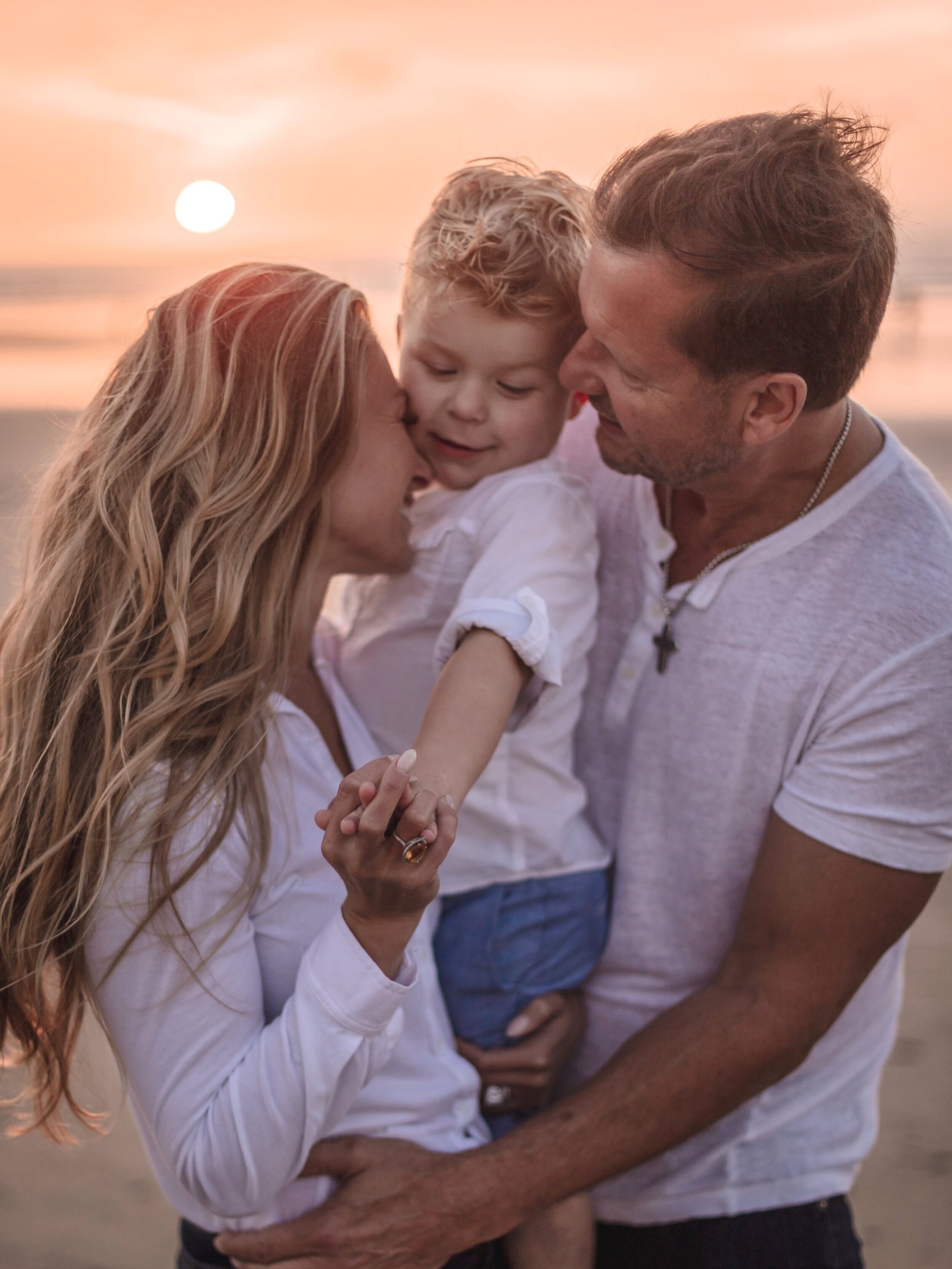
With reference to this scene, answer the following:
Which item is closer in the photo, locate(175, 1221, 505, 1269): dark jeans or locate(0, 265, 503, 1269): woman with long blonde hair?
locate(0, 265, 503, 1269): woman with long blonde hair

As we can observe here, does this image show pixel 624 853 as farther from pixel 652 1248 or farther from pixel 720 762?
pixel 652 1248

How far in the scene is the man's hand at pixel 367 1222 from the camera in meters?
1.83

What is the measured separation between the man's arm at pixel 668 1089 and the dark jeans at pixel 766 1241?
25 centimetres

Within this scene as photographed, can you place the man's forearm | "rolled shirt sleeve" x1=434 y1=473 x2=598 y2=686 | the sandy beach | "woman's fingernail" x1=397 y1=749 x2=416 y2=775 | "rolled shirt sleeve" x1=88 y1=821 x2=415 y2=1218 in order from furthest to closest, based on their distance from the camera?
the sandy beach → the man's forearm → "rolled shirt sleeve" x1=434 y1=473 x2=598 y2=686 → "rolled shirt sleeve" x1=88 y1=821 x2=415 y2=1218 → "woman's fingernail" x1=397 y1=749 x2=416 y2=775

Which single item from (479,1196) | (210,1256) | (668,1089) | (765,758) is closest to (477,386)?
(765,758)

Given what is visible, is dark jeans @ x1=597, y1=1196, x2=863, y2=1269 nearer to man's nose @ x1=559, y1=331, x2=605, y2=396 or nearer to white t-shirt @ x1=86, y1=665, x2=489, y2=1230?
white t-shirt @ x1=86, y1=665, x2=489, y2=1230

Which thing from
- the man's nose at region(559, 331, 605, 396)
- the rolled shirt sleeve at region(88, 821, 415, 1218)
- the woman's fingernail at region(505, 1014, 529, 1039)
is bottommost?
the woman's fingernail at region(505, 1014, 529, 1039)

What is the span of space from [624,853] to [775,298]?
1072 mm

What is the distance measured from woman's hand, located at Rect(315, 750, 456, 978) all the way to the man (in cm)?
60

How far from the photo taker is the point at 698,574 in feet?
7.06

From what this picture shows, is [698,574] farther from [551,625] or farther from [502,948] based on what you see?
[502,948]

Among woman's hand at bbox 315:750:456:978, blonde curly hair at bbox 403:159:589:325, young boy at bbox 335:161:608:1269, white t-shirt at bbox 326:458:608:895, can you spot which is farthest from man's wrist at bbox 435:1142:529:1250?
blonde curly hair at bbox 403:159:589:325

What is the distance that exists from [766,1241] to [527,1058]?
555mm

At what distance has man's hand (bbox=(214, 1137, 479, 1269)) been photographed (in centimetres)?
183
